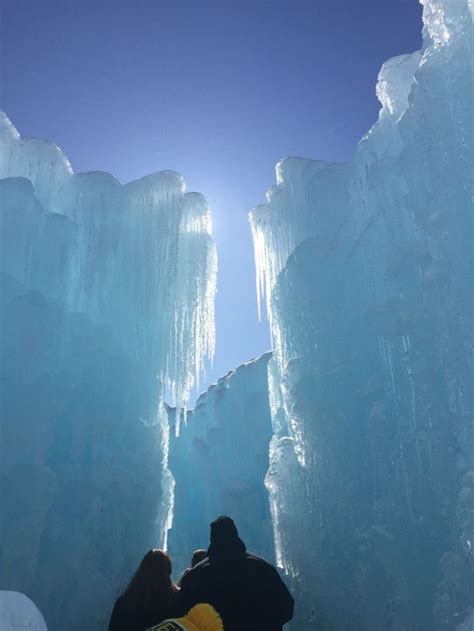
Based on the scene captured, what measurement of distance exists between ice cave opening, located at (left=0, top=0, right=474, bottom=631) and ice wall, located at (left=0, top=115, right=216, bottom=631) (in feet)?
0.11

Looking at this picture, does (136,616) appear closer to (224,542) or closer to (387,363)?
(224,542)

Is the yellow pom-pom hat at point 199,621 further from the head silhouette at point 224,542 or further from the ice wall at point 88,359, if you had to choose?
the ice wall at point 88,359

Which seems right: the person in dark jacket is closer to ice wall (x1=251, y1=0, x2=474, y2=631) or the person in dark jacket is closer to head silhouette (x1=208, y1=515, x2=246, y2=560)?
head silhouette (x1=208, y1=515, x2=246, y2=560)

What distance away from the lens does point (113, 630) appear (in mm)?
4477

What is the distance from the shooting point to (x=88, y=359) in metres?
11.0

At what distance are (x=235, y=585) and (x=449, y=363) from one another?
12.6 ft

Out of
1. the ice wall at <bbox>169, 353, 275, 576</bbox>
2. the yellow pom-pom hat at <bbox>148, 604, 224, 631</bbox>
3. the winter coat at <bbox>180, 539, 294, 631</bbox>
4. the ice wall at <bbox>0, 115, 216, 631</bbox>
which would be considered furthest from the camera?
the ice wall at <bbox>169, 353, 275, 576</bbox>

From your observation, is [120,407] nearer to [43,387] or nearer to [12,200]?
[43,387]

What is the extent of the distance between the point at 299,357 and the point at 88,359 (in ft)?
13.4

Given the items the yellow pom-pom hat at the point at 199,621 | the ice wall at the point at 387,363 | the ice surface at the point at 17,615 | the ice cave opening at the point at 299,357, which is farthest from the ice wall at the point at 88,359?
the ice surface at the point at 17,615

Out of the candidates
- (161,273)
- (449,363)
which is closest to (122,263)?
(161,273)

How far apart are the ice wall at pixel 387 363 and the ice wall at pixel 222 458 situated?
6743mm

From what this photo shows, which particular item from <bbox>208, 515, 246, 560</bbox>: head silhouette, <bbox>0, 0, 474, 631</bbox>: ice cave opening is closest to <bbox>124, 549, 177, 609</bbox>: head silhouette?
<bbox>208, 515, 246, 560</bbox>: head silhouette

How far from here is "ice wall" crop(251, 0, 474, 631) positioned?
7.05 m
